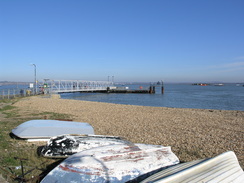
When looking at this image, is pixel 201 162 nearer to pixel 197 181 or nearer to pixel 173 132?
pixel 197 181

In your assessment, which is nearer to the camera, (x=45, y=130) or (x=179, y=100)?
(x=45, y=130)

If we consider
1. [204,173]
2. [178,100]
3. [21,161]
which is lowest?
[178,100]

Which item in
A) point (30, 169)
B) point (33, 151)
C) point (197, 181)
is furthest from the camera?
point (33, 151)

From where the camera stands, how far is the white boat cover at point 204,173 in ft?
10.6

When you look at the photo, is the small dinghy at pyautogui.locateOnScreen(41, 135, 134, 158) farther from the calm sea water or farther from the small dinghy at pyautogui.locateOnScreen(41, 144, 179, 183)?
the calm sea water

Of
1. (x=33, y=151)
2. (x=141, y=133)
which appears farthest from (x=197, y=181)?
(x=141, y=133)

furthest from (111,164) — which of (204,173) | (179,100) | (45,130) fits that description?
(179,100)

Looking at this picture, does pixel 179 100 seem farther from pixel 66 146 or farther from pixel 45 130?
pixel 66 146

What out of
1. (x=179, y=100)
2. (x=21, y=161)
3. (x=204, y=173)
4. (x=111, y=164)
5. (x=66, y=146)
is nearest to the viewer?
(x=204, y=173)

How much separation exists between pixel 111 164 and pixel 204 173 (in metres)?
1.63

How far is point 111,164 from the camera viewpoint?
4008 mm

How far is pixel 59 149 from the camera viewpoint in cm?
515

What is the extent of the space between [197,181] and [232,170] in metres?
0.88

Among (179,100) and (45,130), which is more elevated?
(45,130)
